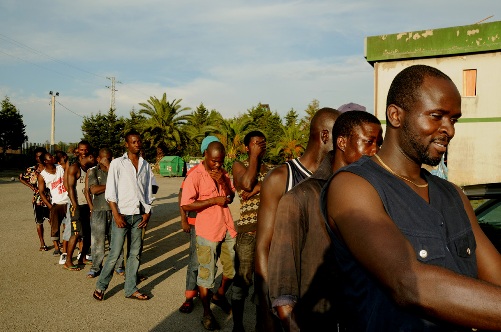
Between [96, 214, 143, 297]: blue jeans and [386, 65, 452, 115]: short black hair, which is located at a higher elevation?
[386, 65, 452, 115]: short black hair

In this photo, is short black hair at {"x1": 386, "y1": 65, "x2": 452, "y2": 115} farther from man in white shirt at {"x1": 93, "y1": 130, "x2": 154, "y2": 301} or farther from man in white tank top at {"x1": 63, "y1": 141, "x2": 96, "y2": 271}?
man in white tank top at {"x1": 63, "y1": 141, "x2": 96, "y2": 271}

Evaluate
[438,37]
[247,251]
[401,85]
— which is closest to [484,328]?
[401,85]

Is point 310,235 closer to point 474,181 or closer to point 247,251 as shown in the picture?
point 247,251

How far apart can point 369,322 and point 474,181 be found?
64.9 ft

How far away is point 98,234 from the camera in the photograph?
22.6 feet

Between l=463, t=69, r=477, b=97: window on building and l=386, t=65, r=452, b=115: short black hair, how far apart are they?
19.4m

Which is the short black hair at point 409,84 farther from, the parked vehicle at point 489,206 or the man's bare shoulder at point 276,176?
the parked vehicle at point 489,206

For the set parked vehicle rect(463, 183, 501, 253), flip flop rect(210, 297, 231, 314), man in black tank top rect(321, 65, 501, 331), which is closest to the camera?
man in black tank top rect(321, 65, 501, 331)

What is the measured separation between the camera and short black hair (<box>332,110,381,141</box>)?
272 centimetres

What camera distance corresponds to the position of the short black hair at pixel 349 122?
272cm

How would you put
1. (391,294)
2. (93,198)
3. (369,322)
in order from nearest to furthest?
1. (391,294)
2. (369,322)
3. (93,198)

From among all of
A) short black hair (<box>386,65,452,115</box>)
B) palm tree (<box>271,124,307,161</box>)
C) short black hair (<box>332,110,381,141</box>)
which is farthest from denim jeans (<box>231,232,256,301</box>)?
palm tree (<box>271,124,307,161</box>)

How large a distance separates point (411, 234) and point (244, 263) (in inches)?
133

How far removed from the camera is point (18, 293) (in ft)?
19.7
